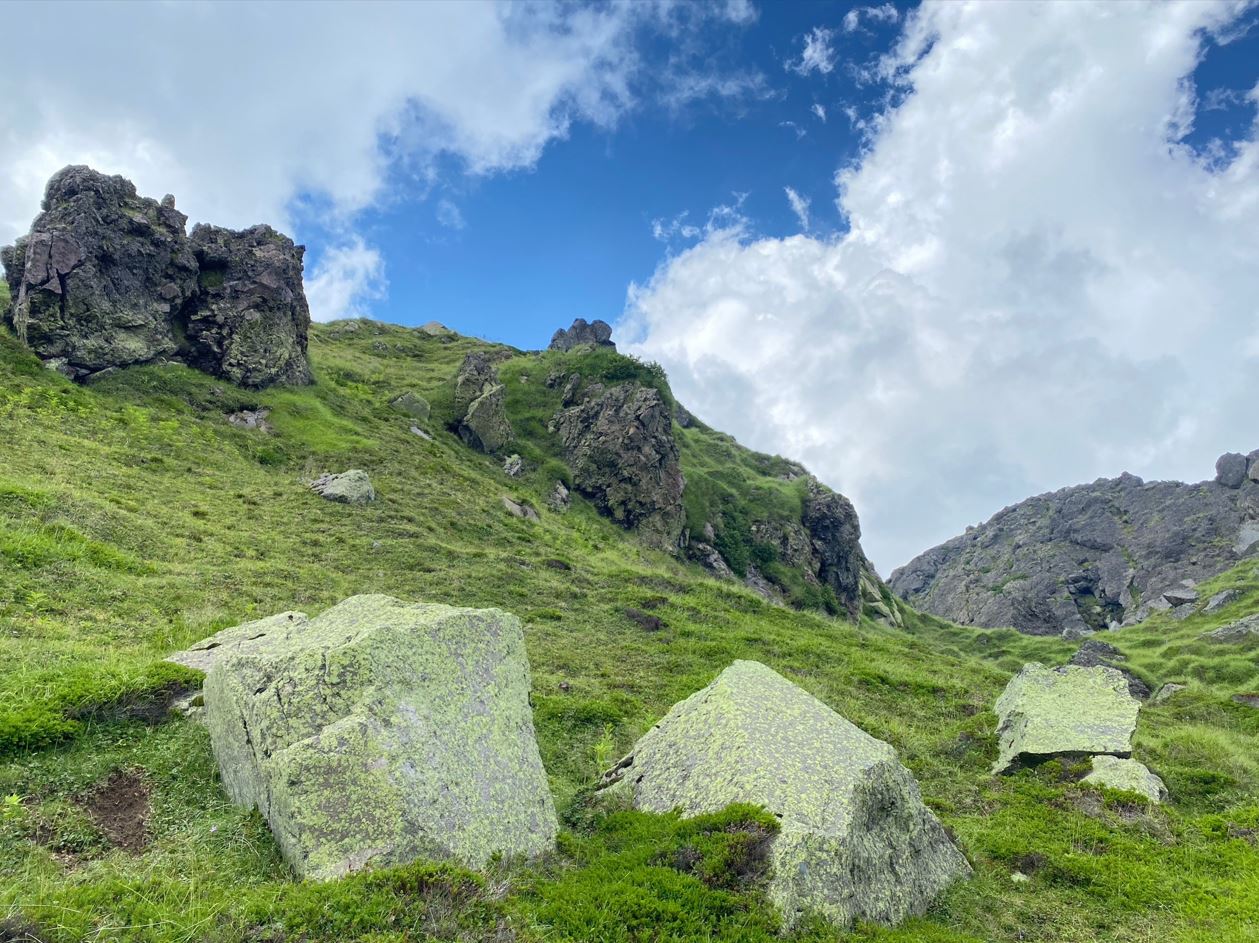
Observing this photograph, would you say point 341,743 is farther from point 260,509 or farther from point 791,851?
point 260,509

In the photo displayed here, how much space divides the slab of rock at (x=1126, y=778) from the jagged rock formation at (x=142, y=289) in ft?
205

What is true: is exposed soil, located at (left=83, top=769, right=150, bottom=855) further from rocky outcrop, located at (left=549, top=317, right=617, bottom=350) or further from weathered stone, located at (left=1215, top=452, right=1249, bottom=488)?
weathered stone, located at (left=1215, top=452, right=1249, bottom=488)

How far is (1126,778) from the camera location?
18328 mm

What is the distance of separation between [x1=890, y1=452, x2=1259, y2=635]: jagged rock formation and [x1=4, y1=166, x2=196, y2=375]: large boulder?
136 metres

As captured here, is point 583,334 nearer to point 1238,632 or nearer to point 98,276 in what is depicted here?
point 98,276

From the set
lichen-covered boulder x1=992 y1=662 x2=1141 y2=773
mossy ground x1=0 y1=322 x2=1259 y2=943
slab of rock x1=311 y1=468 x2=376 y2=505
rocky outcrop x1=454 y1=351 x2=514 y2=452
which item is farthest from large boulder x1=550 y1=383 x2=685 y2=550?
lichen-covered boulder x1=992 y1=662 x2=1141 y2=773

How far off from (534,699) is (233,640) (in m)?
8.25

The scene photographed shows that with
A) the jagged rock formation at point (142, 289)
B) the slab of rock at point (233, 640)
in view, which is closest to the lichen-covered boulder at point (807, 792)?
the slab of rock at point (233, 640)

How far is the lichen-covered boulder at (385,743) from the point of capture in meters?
A: 8.98

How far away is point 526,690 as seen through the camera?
43.4 ft

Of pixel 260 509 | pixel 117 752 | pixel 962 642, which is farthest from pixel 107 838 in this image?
pixel 962 642

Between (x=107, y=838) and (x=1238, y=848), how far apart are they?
20952 mm

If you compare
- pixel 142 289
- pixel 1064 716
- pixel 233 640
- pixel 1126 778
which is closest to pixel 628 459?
pixel 142 289

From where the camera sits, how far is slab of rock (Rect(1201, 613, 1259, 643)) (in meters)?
63.8
